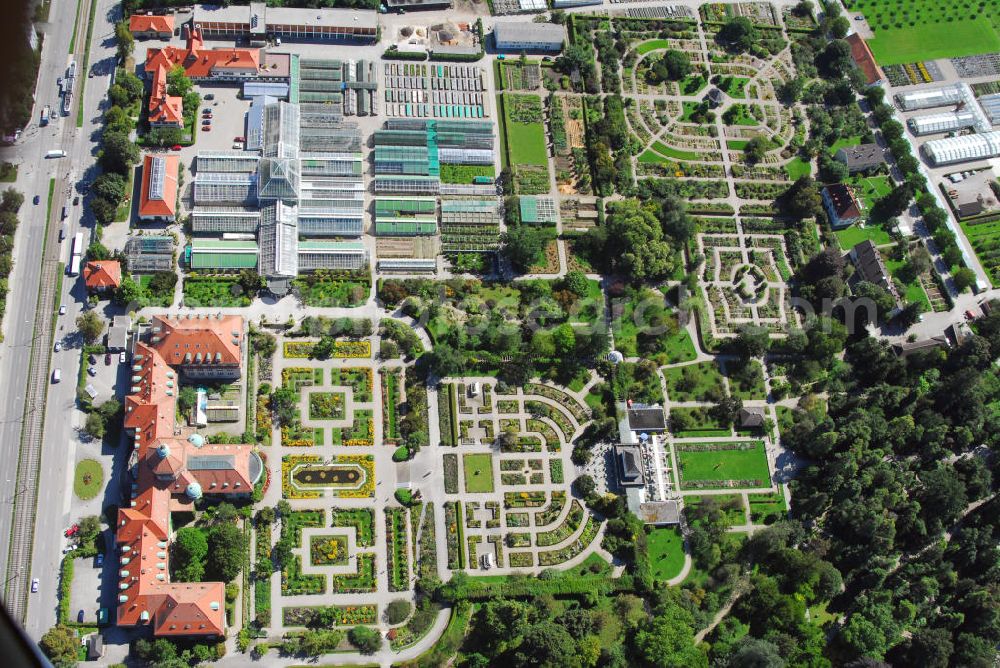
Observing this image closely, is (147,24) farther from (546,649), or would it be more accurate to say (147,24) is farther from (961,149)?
(961,149)

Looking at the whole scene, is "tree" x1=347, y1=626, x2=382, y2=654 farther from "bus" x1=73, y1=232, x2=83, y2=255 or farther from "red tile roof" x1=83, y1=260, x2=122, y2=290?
"bus" x1=73, y1=232, x2=83, y2=255

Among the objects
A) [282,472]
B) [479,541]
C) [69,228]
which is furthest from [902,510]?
[69,228]

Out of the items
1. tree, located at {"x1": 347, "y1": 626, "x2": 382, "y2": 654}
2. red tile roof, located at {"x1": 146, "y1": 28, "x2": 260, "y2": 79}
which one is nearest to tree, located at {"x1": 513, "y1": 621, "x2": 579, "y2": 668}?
tree, located at {"x1": 347, "y1": 626, "x2": 382, "y2": 654}

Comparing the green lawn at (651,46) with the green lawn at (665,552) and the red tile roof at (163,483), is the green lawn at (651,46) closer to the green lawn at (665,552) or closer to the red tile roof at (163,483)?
the green lawn at (665,552)

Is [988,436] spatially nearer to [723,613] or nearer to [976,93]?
[723,613]

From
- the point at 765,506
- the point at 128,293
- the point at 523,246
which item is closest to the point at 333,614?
the point at 128,293

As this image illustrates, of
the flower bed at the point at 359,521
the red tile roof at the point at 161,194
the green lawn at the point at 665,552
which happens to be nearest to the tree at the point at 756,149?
the green lawn at the point at 665,552
